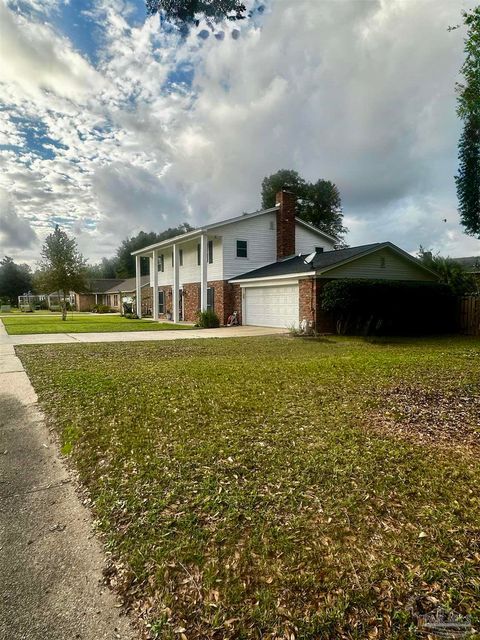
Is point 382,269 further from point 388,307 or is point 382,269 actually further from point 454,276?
point 454,276

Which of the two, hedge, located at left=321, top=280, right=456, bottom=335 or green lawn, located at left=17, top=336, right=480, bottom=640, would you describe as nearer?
green lawn, located at left=17, top=336, right=480, bottom=640

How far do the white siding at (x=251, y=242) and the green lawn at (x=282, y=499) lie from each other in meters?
14.8

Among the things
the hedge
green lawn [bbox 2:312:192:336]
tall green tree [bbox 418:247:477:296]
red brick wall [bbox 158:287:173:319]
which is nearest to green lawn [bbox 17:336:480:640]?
the hedge

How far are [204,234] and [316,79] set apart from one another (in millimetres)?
8894

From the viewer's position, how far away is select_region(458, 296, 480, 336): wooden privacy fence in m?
15.8

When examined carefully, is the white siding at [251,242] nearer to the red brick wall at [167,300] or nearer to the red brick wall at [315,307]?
the red brick wall at [315,307]

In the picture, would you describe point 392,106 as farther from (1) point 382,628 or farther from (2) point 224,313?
(1) point 382,628

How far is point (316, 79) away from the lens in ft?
43.1

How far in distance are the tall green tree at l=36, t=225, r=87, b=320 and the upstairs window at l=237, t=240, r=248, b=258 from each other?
49.7ft

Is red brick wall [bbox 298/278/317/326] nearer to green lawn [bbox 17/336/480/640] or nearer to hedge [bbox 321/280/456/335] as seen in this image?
hedge [bbox 321/280/456/335]

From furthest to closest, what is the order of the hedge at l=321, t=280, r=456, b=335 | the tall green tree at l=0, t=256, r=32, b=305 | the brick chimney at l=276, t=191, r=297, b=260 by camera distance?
the tall green tree at l=0, t=256, r=32, b=305 < the brick chimney at l=276, t=191, r=297, b=260 < the hedge at l=321, t=280, r=456, b=335

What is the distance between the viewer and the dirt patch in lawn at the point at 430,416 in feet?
13.7

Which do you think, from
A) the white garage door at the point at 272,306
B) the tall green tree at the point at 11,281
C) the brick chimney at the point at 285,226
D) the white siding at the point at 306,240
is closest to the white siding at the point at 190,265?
the white garage door at the point at 272,306

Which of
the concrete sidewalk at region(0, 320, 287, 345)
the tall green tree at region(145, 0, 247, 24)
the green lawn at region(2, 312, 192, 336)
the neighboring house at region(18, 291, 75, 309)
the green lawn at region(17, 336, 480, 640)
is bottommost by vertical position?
the green lawn at region(17, 336, 480, 640)
